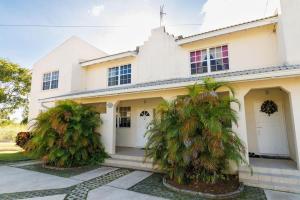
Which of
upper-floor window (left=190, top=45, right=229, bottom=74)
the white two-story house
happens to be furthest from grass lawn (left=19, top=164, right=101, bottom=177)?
upper-floor window (left=190, top=45, right=229, bottom=74)

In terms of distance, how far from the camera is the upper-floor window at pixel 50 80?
52.6ft

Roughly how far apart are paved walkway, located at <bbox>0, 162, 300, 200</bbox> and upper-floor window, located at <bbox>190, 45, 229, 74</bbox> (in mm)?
6489

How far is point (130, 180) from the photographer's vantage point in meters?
7.51

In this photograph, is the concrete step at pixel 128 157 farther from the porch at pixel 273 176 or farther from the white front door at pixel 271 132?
the white front door at pixel 271 132

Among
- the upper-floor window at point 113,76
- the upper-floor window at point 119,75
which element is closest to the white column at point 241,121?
the upper-floor window at point 119,75

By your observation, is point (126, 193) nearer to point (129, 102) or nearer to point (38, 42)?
point (129, 102)

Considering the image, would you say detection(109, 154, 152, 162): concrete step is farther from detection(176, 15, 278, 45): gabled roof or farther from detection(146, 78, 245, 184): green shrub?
detection(176, 15, 278, 45): gabled roof

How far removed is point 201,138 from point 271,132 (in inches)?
215

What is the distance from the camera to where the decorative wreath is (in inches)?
367

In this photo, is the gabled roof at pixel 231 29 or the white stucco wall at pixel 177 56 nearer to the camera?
the gabled roof at pixel 231 29

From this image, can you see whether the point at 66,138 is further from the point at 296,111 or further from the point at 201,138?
the point at 296,111

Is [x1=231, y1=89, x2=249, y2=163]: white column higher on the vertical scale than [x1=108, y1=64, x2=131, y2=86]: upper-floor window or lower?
lower

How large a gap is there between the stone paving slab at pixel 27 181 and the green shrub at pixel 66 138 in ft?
3.84

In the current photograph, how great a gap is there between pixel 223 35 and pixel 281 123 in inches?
215
